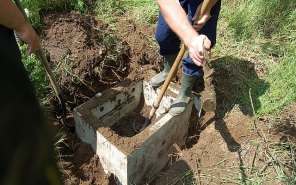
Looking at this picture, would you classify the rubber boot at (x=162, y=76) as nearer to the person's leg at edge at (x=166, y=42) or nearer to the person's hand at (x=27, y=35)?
the person's leg at edge at (x=166, y=42)

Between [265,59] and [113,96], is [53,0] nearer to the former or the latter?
[113,96]

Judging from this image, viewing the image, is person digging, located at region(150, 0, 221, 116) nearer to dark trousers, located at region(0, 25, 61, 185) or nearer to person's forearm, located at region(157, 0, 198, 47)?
person's forearm, located at region(157, 0, 198, 47)

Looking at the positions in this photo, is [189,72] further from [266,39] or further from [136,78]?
[266,39]

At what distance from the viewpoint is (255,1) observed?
4.06 m

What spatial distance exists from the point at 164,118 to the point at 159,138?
0.18 m

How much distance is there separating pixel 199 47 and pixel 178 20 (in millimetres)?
287

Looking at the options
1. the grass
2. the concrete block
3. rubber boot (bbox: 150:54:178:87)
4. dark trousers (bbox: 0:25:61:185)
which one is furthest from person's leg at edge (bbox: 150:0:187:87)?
dark trousers (bbox: 0:25:61:185)

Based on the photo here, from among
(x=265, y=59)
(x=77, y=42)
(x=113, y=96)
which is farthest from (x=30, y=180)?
(x=265, y=59)

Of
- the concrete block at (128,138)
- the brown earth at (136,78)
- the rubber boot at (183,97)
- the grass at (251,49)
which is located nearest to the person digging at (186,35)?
the rubber boot at (183,97)

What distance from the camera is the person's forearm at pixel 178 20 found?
2.03m

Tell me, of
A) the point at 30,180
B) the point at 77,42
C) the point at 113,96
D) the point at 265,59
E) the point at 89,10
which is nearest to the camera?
the point at 30,180

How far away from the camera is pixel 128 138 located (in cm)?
257

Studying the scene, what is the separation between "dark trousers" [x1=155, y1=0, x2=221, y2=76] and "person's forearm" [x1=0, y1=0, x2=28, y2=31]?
1283 mm

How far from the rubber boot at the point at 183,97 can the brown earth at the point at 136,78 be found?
41 cm
